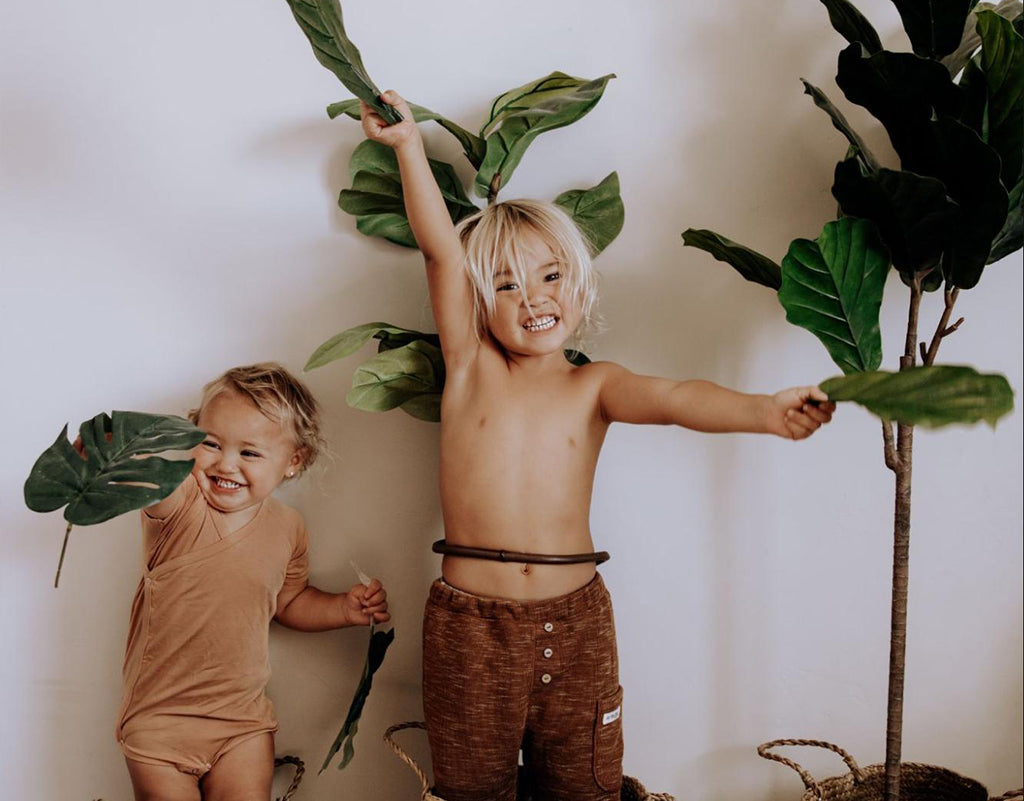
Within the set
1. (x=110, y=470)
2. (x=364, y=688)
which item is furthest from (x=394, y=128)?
(x=364, y=688)

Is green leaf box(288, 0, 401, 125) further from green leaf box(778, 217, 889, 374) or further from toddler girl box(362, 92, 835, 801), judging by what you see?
green leaf box(778, 217, 889, 374)

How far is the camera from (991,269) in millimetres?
1393

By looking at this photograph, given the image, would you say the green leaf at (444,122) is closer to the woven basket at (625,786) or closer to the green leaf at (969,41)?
the green leaf at (969,41)

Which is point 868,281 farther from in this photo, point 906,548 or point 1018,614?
point 1018,614

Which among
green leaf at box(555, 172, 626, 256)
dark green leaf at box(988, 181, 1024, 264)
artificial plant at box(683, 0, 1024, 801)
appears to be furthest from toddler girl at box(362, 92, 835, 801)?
dark green leaf at box(988, 181, 1024, 264)

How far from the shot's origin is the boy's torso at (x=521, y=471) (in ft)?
3.94

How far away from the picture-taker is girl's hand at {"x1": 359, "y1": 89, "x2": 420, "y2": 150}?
3.77 feet

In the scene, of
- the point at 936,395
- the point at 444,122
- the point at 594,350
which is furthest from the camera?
the point at 594,350

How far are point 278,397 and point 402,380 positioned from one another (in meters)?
0.19

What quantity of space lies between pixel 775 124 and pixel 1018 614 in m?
0.84

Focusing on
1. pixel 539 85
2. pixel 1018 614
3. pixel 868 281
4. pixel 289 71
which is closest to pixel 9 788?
pixel 289 71

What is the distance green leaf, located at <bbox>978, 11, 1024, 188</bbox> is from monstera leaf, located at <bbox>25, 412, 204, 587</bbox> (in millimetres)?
1014

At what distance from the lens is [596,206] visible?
1.36 metres

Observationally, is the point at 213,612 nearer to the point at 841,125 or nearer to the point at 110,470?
the point at 110,470
